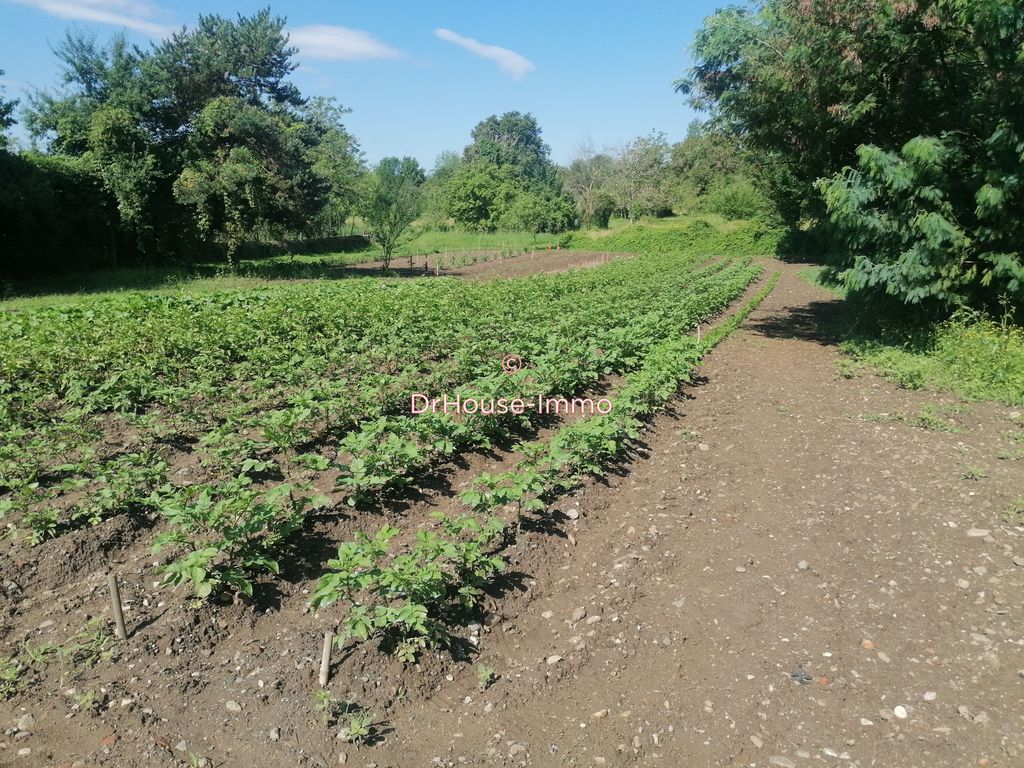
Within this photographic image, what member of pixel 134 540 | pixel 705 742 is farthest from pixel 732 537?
pixel 134 540

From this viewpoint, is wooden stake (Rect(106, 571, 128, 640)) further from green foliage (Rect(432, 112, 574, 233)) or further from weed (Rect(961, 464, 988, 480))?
green foliage (Rect(432, 112, 574, 233))

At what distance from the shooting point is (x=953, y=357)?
29.8 ft

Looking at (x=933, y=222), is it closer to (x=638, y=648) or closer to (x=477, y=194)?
(x=638, y=648)

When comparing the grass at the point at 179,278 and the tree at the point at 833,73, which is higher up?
the tree at the point at 833,73

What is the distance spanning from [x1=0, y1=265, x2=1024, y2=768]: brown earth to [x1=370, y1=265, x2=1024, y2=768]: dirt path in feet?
0.05

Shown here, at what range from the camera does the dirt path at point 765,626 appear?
2969mm

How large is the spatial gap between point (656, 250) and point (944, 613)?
3382cm

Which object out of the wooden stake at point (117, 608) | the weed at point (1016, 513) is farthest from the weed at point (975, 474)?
the wooden stake at point (117, 608)

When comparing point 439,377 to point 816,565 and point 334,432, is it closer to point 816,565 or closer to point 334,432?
point 334,432

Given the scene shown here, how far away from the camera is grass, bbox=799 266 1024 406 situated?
8125 millimetres

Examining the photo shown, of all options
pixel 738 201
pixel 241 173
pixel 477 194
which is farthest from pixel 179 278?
pixel 477 194

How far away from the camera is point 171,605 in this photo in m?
3.74

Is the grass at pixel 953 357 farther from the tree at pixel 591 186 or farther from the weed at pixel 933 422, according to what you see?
the tree at pixel 591 186

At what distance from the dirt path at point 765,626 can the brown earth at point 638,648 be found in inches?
0.6
